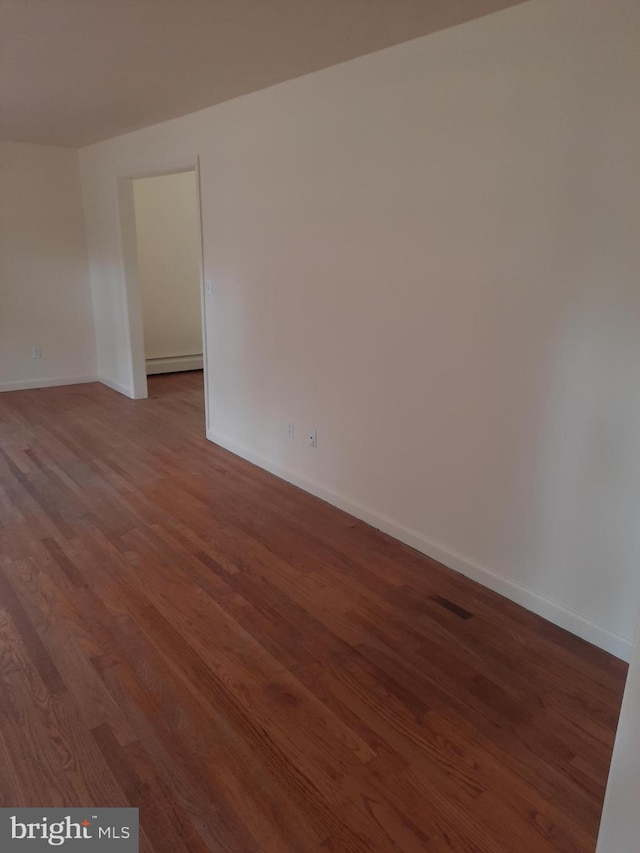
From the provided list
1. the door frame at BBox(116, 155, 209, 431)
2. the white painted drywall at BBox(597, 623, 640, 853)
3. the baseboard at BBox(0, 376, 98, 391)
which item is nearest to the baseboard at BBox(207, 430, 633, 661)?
the white painted drywall at BBox(597, 623, 640, 853)

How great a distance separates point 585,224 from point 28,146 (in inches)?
215

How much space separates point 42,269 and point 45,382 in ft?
3.79

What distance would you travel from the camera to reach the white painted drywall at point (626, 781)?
3.10 ft

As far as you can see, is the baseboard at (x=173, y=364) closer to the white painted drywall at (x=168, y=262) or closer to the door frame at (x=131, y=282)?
the white painted drywall at (x=168, y=262)

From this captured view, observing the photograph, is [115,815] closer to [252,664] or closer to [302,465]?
[252,664]

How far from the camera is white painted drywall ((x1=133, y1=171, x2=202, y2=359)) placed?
6.63 m

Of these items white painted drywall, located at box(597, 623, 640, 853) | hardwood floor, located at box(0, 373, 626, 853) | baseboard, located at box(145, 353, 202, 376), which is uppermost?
white painted drywall, located at box(597, 623, 640, 853)

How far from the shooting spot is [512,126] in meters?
2.20

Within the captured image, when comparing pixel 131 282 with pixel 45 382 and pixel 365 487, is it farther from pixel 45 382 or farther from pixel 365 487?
pixel 365 487

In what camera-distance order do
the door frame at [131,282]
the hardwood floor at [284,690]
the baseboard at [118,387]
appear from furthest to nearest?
the baseboard at [118,387] → the door frame at [131,282] → the hardwood floor at [284,690]

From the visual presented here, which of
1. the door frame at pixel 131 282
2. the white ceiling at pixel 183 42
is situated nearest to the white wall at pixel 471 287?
the white ceiling at pixel 183 42

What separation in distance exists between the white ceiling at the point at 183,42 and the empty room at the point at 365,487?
2cm

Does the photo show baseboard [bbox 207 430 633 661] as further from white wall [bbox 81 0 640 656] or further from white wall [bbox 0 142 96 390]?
white wall [bbox 0 142 96 390]

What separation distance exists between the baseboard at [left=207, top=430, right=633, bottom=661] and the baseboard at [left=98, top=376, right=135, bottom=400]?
2.56m
